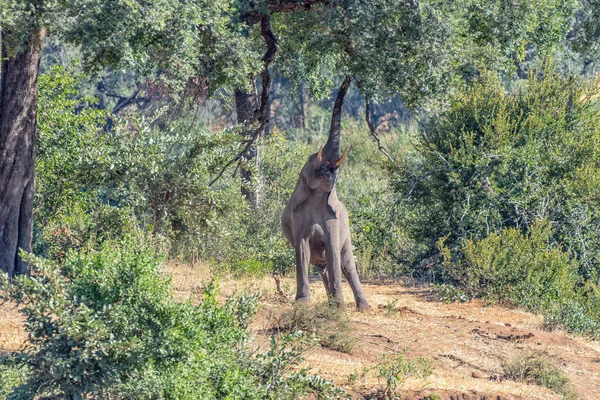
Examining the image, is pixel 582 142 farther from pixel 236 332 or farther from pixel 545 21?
pixel 236 332

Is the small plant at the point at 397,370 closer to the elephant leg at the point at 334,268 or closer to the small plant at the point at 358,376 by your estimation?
the small plant at the point at 358,376

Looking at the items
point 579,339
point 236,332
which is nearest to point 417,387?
point 236,332

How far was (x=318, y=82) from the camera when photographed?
19.4 m

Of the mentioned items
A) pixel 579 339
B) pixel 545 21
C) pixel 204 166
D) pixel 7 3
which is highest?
pixel 545 21

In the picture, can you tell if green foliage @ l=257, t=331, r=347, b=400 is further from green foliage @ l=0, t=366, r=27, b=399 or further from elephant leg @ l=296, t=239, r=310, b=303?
elephant leg @ l=296, t=239, r=310, b=303

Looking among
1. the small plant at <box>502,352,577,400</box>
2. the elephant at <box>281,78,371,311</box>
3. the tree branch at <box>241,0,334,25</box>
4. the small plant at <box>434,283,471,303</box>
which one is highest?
the tree branch at <box>241,0,334,25</box>

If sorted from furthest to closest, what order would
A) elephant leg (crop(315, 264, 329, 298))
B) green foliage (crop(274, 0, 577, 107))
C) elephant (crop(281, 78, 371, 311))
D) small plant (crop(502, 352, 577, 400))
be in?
elephant leg (crop(315, 264, 329, 298)), green foliage (crop(274, 0, 577, 107)), elephant (crop(281, 78, 371, 311)), small plant (crop(502, 352, 577, 400))

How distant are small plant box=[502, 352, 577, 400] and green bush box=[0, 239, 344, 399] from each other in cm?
421

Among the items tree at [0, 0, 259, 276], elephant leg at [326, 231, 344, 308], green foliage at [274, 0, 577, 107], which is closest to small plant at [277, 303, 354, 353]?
elephant leg at [326, 231, 344, 308]

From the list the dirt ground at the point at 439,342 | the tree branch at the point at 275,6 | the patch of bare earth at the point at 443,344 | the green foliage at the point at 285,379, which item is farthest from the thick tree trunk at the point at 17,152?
the green foliage at the point at 285,379

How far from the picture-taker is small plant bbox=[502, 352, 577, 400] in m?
10.3

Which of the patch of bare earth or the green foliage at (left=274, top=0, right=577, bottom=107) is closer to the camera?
the patch of bare earth

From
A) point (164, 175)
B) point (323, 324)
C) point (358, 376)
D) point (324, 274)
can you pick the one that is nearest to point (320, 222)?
point (324, 274)

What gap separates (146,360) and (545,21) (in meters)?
12.2
